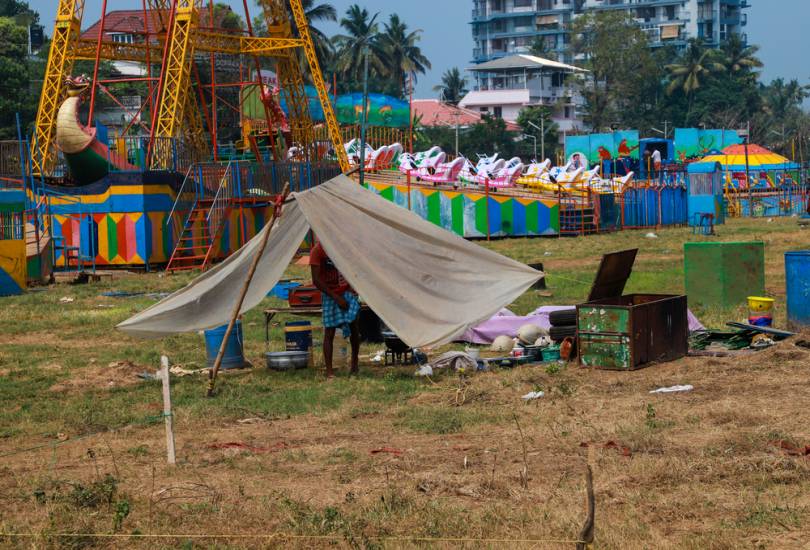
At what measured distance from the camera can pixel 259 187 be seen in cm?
3362

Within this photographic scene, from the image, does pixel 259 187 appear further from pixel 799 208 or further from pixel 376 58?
pixel 376 58

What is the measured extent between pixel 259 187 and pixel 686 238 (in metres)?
14.5

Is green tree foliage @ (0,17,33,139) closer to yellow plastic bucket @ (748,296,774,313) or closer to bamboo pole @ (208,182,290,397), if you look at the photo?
bamboo pole @ (208,182,290,397)

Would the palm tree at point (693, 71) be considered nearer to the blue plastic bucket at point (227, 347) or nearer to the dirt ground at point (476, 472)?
the blue plastic bucket at point (227, 347)

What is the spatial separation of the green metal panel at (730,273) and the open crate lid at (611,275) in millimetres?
3948

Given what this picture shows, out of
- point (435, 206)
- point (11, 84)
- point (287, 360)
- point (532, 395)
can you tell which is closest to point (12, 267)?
point (287, 360)

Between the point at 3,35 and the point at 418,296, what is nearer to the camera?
the point at 418,296

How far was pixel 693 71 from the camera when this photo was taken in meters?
121

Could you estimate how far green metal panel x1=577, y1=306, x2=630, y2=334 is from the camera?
12.9 meters

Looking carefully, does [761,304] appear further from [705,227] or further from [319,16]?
[319,16]

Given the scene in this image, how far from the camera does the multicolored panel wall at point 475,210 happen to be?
43.0m

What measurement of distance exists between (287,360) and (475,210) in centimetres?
2920

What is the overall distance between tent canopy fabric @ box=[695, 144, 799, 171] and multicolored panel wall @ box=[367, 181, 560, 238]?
3041 cm

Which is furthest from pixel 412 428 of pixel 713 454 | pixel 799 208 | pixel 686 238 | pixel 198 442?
pixel 799 208
